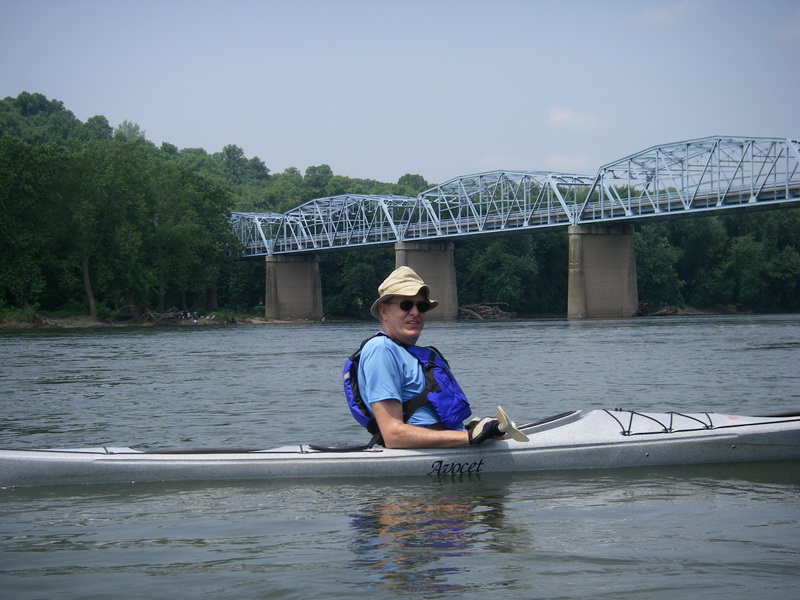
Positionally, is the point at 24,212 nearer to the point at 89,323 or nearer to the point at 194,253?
the point at 89,323

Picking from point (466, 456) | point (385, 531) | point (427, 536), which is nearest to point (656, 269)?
point (466, 456)

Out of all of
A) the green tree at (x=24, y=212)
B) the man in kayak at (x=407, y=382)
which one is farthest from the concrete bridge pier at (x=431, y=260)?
the man in kayak at (x=407, y=382)

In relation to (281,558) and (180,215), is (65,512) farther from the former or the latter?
(180,215)

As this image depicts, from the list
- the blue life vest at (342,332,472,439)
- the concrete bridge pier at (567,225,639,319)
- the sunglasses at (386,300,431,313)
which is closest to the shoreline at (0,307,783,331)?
the concrete bridge pier at (567,225,639,319)

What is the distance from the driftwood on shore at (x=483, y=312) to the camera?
260ft

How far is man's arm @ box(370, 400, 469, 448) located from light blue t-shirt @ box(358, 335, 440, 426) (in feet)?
0.40

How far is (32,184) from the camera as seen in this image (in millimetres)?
53875

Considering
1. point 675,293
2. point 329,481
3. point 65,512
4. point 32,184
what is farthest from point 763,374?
point 675,293

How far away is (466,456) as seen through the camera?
7102 millimetres

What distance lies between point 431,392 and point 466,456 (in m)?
0.76

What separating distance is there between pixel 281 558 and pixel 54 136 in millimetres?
126727

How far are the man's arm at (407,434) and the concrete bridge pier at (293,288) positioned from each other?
76975 mm

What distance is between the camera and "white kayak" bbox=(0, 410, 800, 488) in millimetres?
7164

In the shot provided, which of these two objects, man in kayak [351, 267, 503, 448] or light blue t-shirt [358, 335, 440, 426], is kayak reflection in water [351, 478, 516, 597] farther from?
light blue t-shirt [358, 335, 440, 426]
